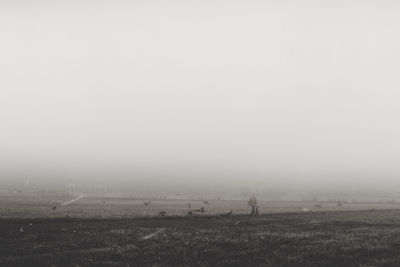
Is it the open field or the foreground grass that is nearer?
the foreground grass

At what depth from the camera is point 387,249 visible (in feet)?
110

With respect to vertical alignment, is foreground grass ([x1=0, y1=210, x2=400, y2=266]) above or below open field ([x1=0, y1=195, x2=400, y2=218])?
below

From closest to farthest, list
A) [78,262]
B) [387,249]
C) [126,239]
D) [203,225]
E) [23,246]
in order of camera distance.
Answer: [78,262]
[387,249]
[23,246]
[126,239]
[203,225]

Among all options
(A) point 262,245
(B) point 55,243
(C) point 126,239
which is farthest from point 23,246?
(A) point 262,245

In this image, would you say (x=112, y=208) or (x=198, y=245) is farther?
(x=112, y=208)

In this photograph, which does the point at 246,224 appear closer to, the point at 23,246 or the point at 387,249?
the point at 387,249

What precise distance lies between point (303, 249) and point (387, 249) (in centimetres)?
594

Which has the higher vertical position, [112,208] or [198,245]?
[112,208]

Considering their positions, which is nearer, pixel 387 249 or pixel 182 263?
pixel 182 263

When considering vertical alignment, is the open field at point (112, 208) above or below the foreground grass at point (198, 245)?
above

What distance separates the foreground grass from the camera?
99.3 feet

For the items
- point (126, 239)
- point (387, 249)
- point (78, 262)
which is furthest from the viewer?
point (126, 239)

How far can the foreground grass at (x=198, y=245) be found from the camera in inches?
1192

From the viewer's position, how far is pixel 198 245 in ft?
118
